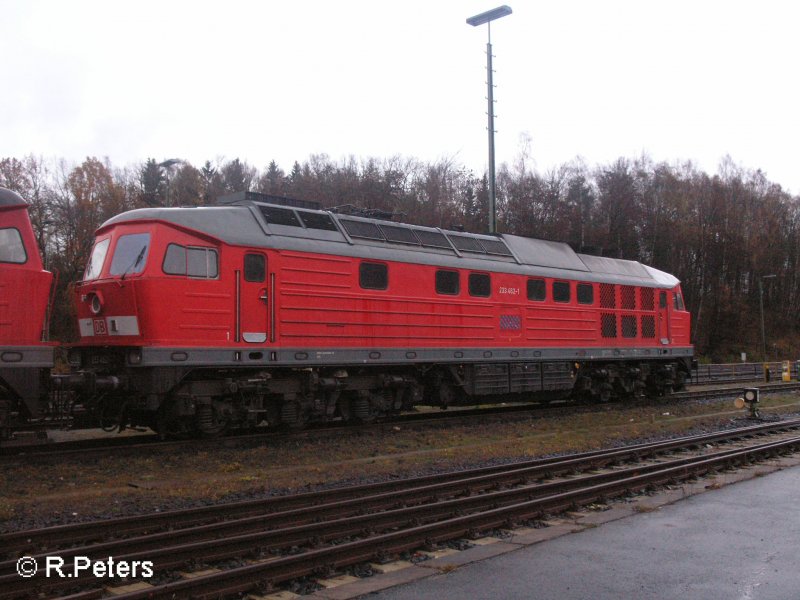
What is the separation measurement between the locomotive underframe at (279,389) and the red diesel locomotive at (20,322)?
89cm

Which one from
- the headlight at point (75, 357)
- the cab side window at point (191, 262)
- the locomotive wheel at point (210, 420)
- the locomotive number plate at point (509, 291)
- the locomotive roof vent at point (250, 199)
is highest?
the locomotive roof vent at point (250, 199)

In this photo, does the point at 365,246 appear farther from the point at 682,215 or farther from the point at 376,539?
the point at 682,215

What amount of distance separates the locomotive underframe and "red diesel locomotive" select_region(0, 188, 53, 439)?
89 cm

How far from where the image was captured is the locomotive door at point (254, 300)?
1273 centimetres

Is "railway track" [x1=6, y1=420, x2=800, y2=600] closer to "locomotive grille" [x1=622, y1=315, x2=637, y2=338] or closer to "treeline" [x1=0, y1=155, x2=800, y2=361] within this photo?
"locomotive grille" [x1=622, y1=315, x2=637, y2=338]

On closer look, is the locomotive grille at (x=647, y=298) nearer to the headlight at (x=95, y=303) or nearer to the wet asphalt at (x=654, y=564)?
the wet asphalt at (x=654, y=564)

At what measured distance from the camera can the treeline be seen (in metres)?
43.4

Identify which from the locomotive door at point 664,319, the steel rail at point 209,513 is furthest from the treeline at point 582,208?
the steel rail at point 209,513

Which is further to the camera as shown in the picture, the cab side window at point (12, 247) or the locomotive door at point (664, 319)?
the locomotive door at point (664, 319)

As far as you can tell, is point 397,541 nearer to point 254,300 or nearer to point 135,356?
point 135,356

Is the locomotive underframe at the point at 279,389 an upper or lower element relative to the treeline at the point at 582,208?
lower

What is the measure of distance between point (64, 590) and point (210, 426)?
23.1ft

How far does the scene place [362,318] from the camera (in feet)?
47.8

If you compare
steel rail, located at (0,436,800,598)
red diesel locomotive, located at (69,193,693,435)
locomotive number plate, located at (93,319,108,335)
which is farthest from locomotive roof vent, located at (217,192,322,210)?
steel rail, located at (0,436,800,598)
